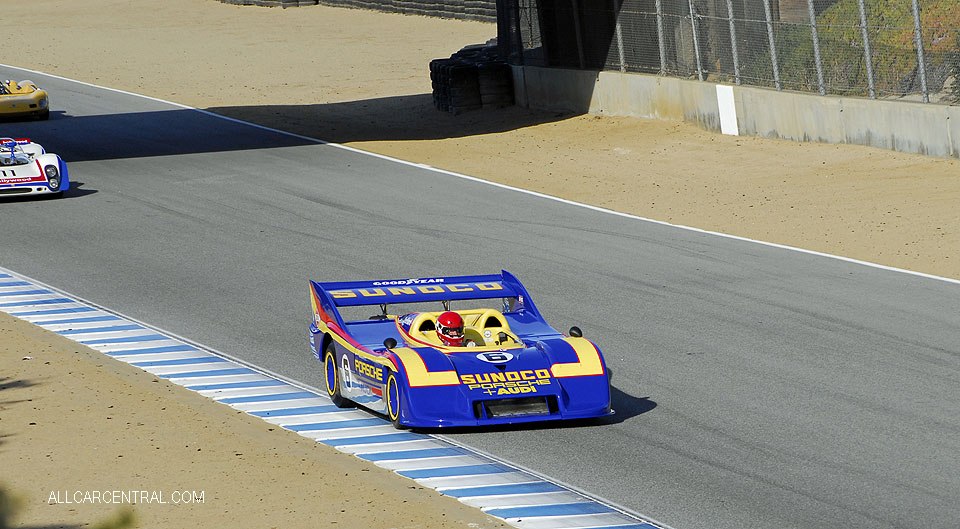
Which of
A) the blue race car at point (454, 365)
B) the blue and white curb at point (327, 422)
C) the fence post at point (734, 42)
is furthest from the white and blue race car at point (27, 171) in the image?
→ the fence post at point (734, 42)

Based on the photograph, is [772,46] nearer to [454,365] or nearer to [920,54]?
[920,54]

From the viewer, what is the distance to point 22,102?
3048cm

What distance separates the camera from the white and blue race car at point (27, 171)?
2028cm

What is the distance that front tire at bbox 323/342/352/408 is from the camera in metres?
10.1

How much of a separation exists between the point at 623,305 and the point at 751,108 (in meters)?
12.8

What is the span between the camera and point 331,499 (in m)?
7.84

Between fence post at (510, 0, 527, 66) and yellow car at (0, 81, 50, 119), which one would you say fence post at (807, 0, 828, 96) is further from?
yellow car at (0, 81, 50, 119)

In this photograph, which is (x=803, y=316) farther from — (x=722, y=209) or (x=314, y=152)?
(x=314, y=152)

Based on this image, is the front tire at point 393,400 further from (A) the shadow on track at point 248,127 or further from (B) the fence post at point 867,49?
(A) the shadow on track at point 248,127

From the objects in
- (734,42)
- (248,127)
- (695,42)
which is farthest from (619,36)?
(248,127)

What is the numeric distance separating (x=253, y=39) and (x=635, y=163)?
28205mm

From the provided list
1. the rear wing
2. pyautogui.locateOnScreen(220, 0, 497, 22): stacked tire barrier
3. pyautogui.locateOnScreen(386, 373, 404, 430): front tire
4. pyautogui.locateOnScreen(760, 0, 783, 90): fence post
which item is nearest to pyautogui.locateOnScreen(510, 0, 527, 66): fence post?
pyautogui.locateOnScreen(760, 0, 783, 90): fence post

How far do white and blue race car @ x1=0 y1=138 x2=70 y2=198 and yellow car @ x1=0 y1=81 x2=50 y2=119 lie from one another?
1036 centimetres

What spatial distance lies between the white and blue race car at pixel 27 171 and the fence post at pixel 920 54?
14.3 m
